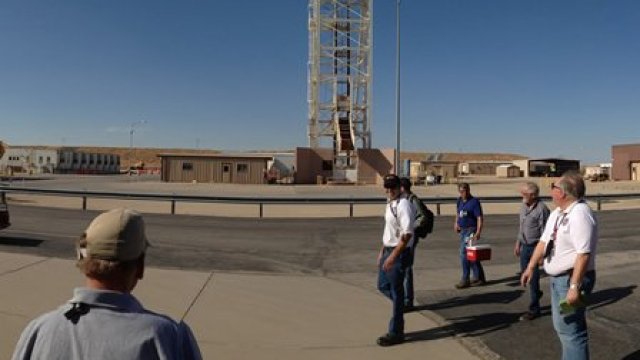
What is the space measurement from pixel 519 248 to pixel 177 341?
6.59 metres

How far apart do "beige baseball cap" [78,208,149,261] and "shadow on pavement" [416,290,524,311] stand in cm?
613

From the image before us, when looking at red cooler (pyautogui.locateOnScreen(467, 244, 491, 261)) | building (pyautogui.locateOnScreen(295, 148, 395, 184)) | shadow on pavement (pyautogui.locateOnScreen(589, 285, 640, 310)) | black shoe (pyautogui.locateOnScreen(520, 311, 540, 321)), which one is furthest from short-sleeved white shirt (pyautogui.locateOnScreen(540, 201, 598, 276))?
building (pyautogui.locateOnScreen(295, 148, 395, 184))

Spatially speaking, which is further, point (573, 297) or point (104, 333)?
point (573, 297)

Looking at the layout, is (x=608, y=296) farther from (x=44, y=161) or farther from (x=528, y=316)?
(x=44, y=161)

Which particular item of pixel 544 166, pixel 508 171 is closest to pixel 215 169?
pixel 508 171

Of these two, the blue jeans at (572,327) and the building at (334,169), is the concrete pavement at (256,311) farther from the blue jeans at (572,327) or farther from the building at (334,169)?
the building at (334,169)

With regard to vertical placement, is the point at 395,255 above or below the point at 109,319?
below

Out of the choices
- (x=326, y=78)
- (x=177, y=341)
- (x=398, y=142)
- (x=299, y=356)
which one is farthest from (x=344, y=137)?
(x=177, y=341)

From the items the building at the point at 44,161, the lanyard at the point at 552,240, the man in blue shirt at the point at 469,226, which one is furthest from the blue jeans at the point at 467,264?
the building at the point at 44,161

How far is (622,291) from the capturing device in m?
8.73

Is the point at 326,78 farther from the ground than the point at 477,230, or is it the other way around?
the point at 326,78

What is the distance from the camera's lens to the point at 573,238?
4699mm

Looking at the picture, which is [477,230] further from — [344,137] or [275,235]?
[344,137]

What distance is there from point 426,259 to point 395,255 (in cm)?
606
